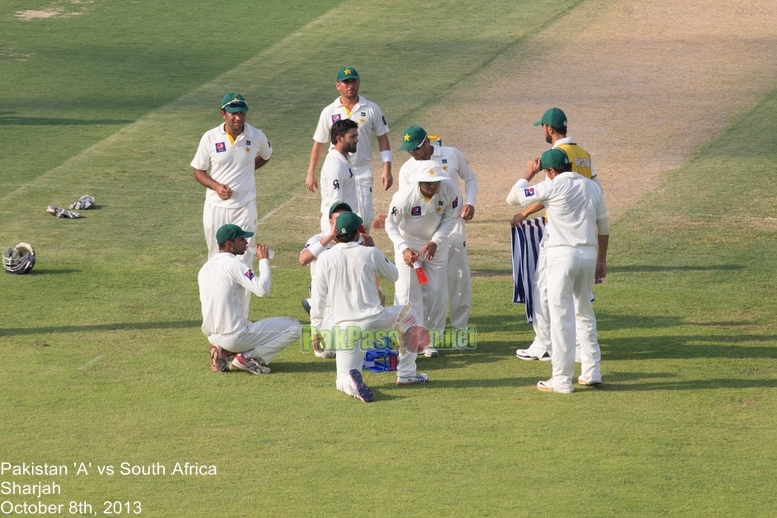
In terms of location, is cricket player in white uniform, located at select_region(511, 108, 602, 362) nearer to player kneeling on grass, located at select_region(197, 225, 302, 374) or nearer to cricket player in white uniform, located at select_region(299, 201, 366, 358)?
cricket player in white uniform, located at select_region(299, 201, 366, 358)

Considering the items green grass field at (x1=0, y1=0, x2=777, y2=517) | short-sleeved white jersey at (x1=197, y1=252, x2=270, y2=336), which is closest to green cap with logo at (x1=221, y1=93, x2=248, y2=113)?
short-sleeved white jersey at (x1=197, y1=252, x2=270, y2=336)

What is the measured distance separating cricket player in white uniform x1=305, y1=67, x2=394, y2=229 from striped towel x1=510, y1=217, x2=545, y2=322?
1664 millimetres

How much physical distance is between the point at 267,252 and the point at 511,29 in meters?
15.3

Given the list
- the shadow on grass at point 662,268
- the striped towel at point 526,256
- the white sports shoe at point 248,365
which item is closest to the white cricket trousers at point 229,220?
the white sports shoe at point 248,365

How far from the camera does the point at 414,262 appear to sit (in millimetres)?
10289

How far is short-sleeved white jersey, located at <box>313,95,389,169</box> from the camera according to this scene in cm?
1216

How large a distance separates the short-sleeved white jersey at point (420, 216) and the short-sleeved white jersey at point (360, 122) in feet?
5.82

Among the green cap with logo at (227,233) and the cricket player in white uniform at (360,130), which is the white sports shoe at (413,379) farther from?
the cricket player in white uniform at (360,130)

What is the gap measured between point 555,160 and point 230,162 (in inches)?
131

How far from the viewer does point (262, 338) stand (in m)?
10.2

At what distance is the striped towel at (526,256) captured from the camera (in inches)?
427

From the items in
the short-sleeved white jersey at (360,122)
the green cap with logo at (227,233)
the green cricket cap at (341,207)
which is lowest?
the green cap with logo at (227,233)

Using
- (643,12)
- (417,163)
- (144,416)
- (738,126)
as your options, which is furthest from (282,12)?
(144,416)

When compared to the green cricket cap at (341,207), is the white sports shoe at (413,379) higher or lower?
lower
